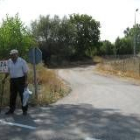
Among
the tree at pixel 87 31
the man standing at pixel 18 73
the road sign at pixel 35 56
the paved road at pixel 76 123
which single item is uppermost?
the tree at pixel 87 31

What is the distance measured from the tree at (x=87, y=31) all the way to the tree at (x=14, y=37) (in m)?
66.9

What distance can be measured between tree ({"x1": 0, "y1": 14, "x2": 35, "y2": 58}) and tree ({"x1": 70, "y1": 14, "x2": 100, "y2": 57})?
219 ft

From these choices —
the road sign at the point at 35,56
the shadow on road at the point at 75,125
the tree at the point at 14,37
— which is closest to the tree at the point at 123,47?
the tree at the point at 14,37

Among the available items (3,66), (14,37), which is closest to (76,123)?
(3,66)

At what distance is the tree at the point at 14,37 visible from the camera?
30031 mm

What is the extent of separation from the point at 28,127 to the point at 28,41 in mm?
19632

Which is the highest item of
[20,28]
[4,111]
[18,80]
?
[20,28]

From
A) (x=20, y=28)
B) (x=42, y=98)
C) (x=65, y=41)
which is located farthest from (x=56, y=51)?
(x=42, y=98)

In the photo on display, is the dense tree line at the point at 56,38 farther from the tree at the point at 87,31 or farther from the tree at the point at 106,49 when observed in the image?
the tree at the point at 106,49

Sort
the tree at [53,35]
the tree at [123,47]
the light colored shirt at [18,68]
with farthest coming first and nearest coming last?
the tree at [123,47] → the tree at [53,35] → the light colored shirt at [18,68]

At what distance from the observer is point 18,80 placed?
1468 centimetres

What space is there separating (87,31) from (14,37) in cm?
7326

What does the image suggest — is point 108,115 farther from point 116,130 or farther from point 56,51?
point 56,51

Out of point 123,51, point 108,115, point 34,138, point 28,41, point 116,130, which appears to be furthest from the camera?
point 123,51
